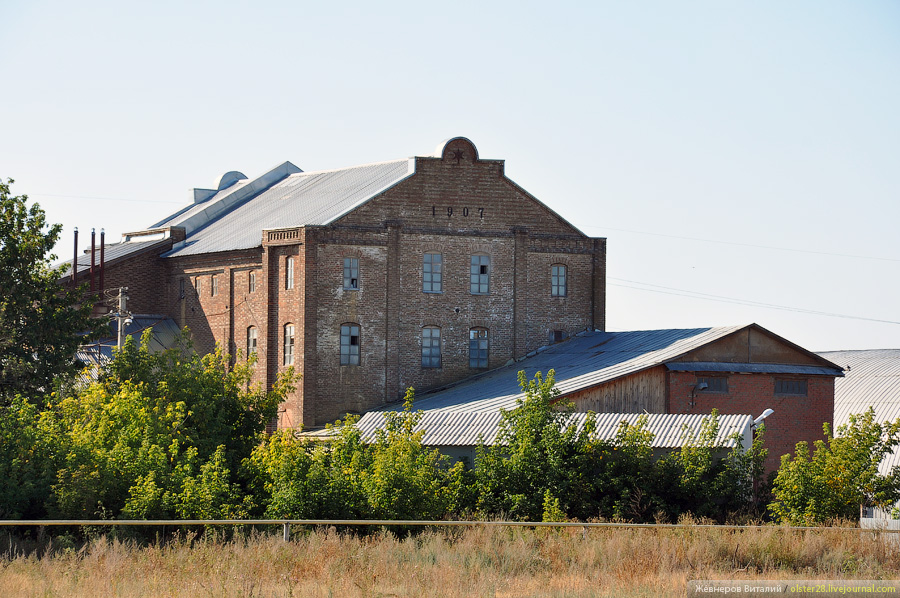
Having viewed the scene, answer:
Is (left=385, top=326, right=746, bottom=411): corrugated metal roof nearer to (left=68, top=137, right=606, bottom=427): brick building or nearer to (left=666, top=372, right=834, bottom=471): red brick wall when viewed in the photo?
(left=666, top=372, right=834, bottom=471): red brick wall

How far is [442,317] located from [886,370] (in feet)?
72.4

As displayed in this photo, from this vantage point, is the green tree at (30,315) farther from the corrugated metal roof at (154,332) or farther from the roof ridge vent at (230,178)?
the roof ridge vent at (230,178)

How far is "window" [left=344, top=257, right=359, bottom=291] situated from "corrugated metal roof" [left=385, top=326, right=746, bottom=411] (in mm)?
4134

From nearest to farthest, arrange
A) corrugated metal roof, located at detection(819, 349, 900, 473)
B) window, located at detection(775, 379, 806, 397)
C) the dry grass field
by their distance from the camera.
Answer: the dry grass field < window, located at detection(775, 379, 806, 397) < corrugated metal roof, located at detection(819, 349, 900, 473)

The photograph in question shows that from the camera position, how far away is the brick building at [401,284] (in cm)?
3844

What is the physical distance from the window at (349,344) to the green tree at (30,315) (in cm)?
944

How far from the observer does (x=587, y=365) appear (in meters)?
35.0

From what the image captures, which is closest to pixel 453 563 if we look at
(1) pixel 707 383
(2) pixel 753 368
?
(1) pixel 707 383

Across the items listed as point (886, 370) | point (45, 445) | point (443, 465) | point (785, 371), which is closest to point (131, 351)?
point (45, 445)

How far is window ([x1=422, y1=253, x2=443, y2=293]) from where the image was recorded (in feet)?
131

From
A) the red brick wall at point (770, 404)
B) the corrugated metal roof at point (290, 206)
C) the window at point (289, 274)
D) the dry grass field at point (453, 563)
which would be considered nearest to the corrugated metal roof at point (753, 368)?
the red brick wall at point (770, 404)

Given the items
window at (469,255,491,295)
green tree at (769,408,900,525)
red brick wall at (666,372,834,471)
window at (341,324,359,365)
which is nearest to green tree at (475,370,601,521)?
green tree at (769,408,900,525)

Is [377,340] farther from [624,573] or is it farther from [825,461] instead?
[624,573]

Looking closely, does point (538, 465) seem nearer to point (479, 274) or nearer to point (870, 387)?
point (479, 274)
